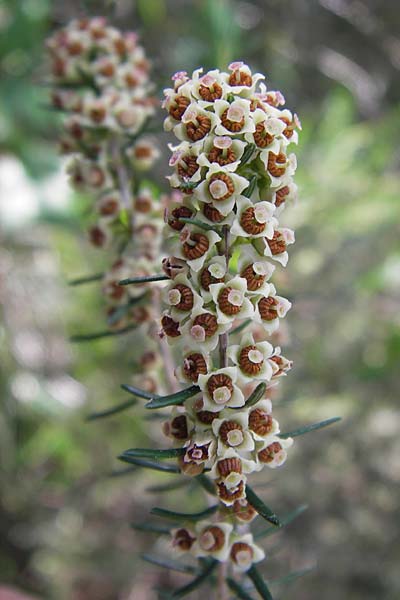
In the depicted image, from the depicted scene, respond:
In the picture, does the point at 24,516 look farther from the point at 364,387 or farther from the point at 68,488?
the point at 364,387

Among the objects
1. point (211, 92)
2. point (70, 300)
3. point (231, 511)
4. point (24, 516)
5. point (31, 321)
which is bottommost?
point (24, 516)

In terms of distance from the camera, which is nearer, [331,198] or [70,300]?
[331,198]

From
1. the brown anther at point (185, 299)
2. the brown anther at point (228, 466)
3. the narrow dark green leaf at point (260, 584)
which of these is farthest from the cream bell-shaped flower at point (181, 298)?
the narrow dark green leaf at point (260, 584)

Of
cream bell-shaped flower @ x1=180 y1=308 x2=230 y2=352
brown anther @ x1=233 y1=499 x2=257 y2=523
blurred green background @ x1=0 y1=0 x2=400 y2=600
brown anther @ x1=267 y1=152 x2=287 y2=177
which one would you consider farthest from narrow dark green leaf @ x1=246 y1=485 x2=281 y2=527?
blurred green background @ x1=0 y1=0 x2=400 y2=600

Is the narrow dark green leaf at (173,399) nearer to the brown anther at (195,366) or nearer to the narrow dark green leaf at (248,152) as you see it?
the brown anther at (195,366)

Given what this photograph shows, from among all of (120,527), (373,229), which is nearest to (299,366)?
(373,229)

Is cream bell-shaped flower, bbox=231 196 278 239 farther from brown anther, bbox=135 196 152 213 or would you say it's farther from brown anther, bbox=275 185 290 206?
brown anther, bbox=135 196 152 213

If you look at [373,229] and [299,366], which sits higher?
[373,229]
